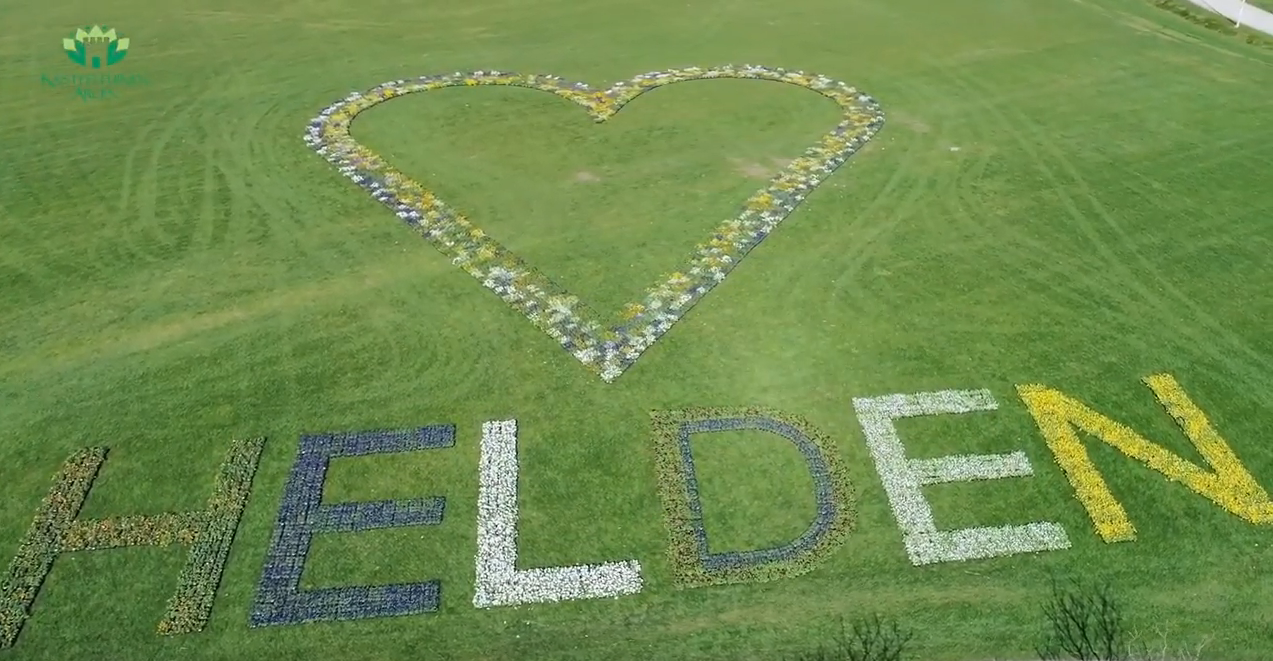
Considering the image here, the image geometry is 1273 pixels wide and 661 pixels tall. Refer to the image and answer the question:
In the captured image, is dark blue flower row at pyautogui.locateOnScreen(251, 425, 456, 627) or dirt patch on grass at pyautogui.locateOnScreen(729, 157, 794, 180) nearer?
dark blue flower row at pyautogui.locateOnScreen(251, 425, 456, 627)

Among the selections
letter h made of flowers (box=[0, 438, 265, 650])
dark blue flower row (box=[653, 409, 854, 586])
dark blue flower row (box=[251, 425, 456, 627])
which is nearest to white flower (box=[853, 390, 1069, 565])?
dark blue flower row (box=[653, 409, 854, 586])

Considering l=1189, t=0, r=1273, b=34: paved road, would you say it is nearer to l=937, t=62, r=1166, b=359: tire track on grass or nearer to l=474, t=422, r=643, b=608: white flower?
l=937, t=62, r=1166, b=359: tire track on grass

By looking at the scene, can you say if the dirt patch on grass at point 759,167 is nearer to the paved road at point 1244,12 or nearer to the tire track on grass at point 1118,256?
the tire track on grass at point 1118,256

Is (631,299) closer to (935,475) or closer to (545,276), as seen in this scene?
(545,276)

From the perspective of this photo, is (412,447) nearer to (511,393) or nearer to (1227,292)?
(511,393)

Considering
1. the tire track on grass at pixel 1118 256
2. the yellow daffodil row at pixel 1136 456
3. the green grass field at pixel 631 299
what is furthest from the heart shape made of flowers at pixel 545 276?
the yellow daffodil row at pixel 1136 456

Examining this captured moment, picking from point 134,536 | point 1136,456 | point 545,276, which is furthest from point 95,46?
point 1136,456

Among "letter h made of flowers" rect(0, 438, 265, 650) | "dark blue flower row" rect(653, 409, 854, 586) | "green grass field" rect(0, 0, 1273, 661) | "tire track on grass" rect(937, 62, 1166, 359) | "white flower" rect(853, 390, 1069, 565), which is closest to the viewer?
"letter h made of flowers" rect(0, 438, 265, 650)
